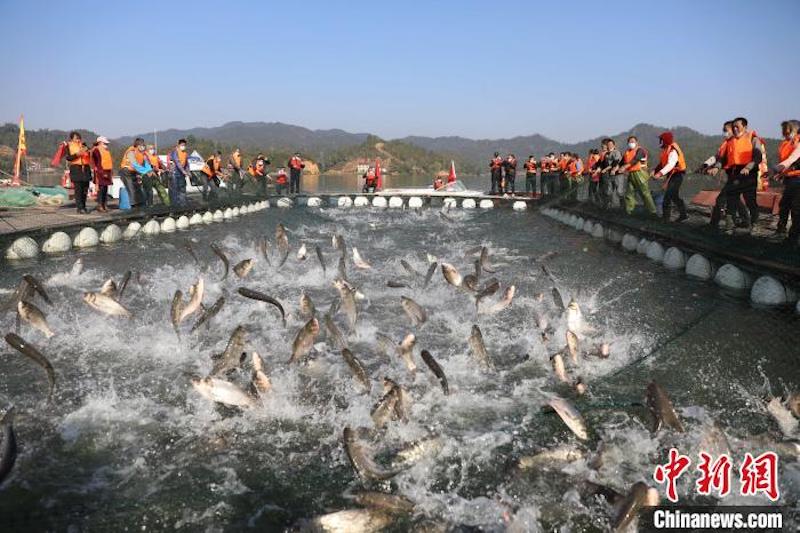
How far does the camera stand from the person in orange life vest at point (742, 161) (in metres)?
11.7

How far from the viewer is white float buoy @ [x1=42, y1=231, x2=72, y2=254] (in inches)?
544

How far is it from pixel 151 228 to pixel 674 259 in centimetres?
1622

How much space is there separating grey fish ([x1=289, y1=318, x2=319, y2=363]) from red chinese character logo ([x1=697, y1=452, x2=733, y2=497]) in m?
3.99

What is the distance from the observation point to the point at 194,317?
8.90m

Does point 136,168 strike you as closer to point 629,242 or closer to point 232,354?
point 232,354

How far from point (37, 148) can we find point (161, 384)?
12488 cm

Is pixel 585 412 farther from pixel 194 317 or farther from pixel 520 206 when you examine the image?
pixel 520 206

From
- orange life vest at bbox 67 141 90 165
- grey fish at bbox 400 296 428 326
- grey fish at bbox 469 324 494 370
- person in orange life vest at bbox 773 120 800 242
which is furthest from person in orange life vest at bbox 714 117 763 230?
orange life vest at bbox 67 141 90 165

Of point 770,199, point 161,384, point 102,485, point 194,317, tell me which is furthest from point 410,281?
point 770,199

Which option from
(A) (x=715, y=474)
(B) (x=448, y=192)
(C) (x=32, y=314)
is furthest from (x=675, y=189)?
(B) (x=448, y=192)

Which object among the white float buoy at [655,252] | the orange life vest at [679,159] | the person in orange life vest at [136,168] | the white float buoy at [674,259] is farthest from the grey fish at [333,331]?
the person in orange life vest at [136,168]

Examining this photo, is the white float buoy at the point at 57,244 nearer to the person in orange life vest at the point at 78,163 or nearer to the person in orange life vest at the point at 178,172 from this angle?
the person in orange life vest at the point at 78,163

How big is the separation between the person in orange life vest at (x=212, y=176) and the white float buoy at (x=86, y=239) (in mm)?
9087

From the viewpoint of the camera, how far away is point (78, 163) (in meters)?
16.7
